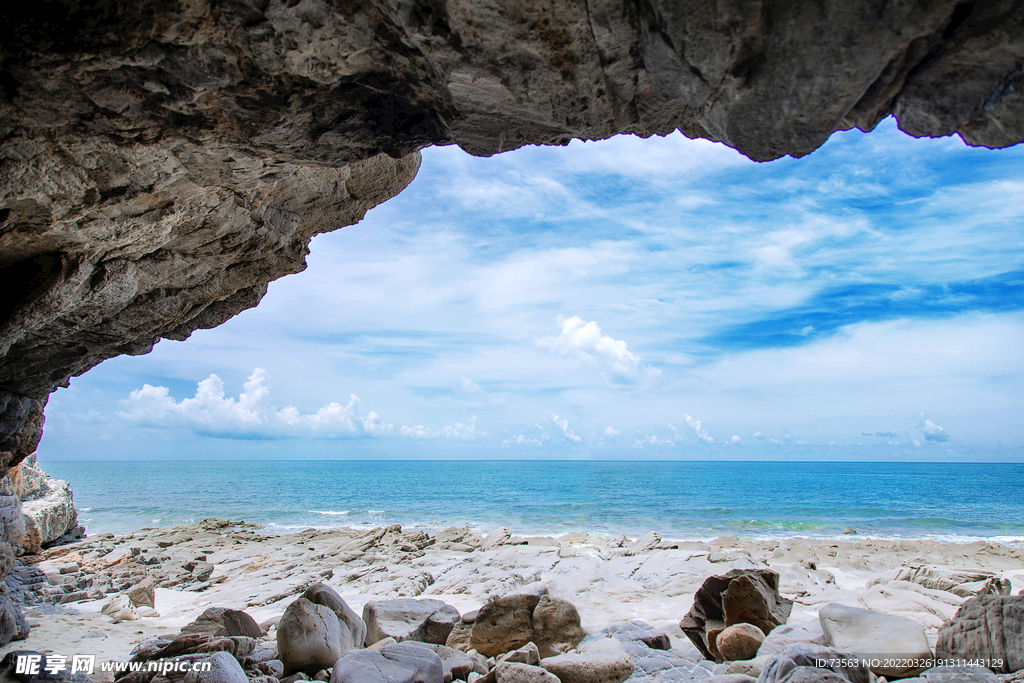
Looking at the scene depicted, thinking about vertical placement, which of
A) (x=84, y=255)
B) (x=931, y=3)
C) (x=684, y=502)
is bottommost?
(x=684, y=502)

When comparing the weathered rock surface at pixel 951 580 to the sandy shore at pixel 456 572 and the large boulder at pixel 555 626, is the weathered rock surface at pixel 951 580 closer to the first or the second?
the sandy shore at pixel 456 572

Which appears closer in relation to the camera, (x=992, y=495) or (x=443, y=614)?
(x=443, y=614)

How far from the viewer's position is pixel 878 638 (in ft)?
14.6

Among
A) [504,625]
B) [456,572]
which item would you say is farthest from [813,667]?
[456,572]

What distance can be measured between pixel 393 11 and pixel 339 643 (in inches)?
219

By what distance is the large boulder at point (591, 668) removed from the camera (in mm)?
4211

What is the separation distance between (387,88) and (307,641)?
5018 millimetres

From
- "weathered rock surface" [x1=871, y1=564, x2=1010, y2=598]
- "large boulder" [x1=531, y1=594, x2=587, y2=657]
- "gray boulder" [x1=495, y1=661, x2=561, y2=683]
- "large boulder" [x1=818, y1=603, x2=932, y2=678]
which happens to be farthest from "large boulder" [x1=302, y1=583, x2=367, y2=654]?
"weathered rock surface" [x1=871, y1=564, x2=1010, y2=598]

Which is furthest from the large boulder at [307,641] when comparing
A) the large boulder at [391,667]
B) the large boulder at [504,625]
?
the large boulder at [504,625]

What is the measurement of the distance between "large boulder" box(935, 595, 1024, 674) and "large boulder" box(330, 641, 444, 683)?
452 cm

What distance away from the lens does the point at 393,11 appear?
2.04 metres

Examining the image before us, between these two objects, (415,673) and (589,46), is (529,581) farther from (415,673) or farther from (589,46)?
(589,46)

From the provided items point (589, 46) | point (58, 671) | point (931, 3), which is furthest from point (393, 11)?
point (58, 671)

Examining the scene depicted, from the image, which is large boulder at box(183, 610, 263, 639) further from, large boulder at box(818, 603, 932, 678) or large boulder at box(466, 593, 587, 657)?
large boulder at box(818, 603, 932, 678)
